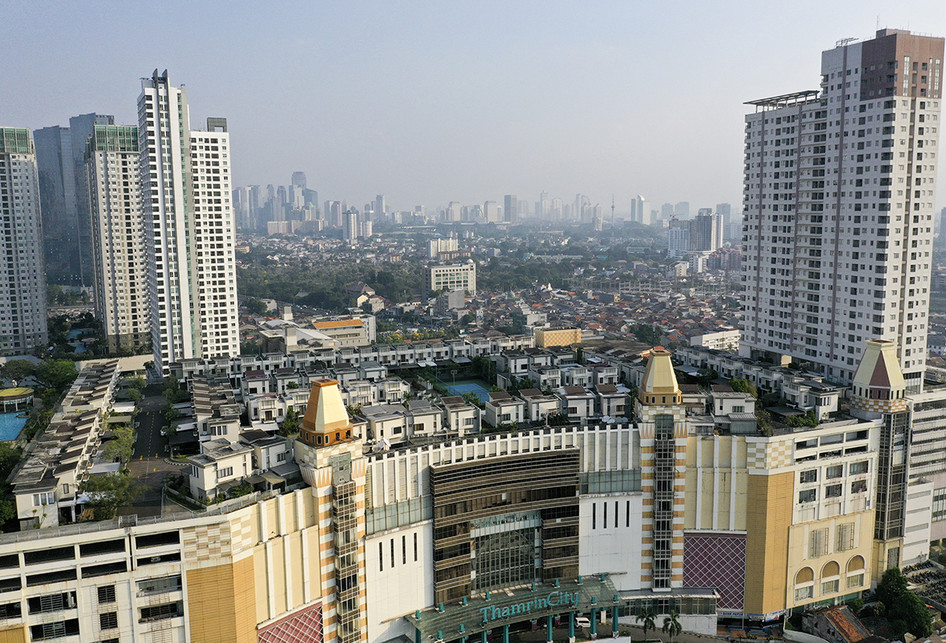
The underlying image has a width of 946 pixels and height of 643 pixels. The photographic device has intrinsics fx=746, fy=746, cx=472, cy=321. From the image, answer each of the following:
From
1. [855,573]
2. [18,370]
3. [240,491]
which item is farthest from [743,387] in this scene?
[18,370]

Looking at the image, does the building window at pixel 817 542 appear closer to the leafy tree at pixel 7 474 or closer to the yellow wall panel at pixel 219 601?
the yellow wall panel at pixel 219 601

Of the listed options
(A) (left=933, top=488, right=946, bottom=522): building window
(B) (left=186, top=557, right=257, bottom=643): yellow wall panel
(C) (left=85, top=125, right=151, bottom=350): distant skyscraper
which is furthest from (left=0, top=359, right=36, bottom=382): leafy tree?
(A) (left=933, top=488, right=946, bottom=522): building window

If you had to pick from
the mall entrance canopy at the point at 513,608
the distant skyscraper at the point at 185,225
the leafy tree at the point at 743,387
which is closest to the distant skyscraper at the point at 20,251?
the distant skyscraper at the point at 185,225

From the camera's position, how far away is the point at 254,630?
13859 mm

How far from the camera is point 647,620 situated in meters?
16.6

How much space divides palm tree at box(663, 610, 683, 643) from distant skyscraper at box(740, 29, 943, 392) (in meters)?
10.9

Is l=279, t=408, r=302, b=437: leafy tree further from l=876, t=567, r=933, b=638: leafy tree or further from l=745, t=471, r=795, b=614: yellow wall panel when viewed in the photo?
l=876, t=567, r=933, b=638: leafy tree

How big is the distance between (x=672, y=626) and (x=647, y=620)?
543 mm

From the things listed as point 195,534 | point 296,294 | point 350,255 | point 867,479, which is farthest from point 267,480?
point 350,255

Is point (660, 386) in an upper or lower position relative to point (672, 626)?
upper

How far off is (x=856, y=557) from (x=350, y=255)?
10122 cm

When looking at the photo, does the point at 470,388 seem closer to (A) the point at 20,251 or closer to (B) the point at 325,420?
(B) the point at 325,420

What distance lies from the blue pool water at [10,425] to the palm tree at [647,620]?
1697 centimetres

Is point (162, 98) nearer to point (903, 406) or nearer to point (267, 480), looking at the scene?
point (267, 480)
